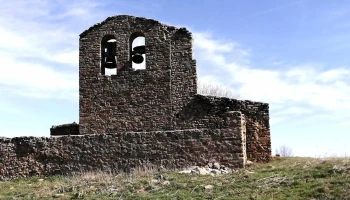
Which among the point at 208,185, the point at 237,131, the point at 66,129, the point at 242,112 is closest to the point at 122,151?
the point at 237,131

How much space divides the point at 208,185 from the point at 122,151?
397cm

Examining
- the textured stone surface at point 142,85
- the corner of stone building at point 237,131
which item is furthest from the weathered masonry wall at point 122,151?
the textured stone surface at point 142,85

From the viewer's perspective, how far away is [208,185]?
1129 centimetres

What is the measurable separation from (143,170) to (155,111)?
4.54 metres

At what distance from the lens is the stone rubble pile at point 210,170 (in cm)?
1313

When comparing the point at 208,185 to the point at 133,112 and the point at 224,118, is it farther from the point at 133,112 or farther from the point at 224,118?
the point at 133,112

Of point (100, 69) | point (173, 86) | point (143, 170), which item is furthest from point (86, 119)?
point (143, 170)

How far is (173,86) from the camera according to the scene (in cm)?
1820

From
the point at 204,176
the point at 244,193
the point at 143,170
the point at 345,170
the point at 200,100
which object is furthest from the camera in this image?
the point at 200,100

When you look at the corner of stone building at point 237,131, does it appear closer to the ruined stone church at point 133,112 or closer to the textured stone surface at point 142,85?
Result: the ruined stone church at point 133,112

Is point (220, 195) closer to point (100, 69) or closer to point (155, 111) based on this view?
point (155, 111)

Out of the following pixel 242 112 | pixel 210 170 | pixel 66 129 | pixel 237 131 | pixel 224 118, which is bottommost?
pixel 210 170

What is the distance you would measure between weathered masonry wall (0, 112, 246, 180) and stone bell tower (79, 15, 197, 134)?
11.2 ft

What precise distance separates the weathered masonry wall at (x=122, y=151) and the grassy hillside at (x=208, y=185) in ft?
2.53
